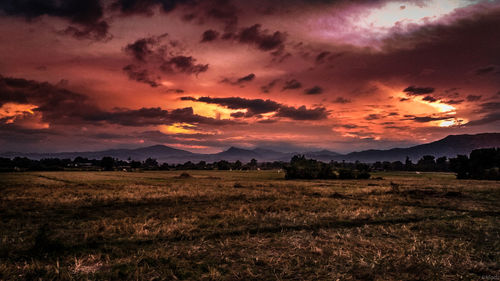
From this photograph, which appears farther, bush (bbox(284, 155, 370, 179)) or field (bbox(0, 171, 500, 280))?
bush (bbox(284, 155, 370, 179))

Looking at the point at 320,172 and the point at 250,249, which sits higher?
the point at 250,249

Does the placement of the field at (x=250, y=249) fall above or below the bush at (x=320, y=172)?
above

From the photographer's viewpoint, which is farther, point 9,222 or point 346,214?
point 346,214

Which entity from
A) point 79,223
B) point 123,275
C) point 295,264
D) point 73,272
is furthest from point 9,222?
point 295,264

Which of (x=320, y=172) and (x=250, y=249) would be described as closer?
(x=250, y=249)

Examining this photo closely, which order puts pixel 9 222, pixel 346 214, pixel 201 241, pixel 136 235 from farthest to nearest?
pixel 346 214
pixel 9 222
pixel 136 235
pixel 201 241

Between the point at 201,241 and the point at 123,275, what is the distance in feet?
14.9

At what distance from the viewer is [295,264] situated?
31.0 feet

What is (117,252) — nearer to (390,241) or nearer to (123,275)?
(123,275)

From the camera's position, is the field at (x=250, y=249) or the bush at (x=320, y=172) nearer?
the field at (x=250, y=249)

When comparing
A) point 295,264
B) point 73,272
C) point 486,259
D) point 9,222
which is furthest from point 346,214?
point 9,222

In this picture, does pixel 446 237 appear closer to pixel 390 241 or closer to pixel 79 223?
pixel 390 241

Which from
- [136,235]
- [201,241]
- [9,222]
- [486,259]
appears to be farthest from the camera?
[9,222]

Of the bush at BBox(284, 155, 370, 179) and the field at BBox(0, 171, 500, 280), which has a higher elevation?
the field at BBox(0, 171, 500, 280)
